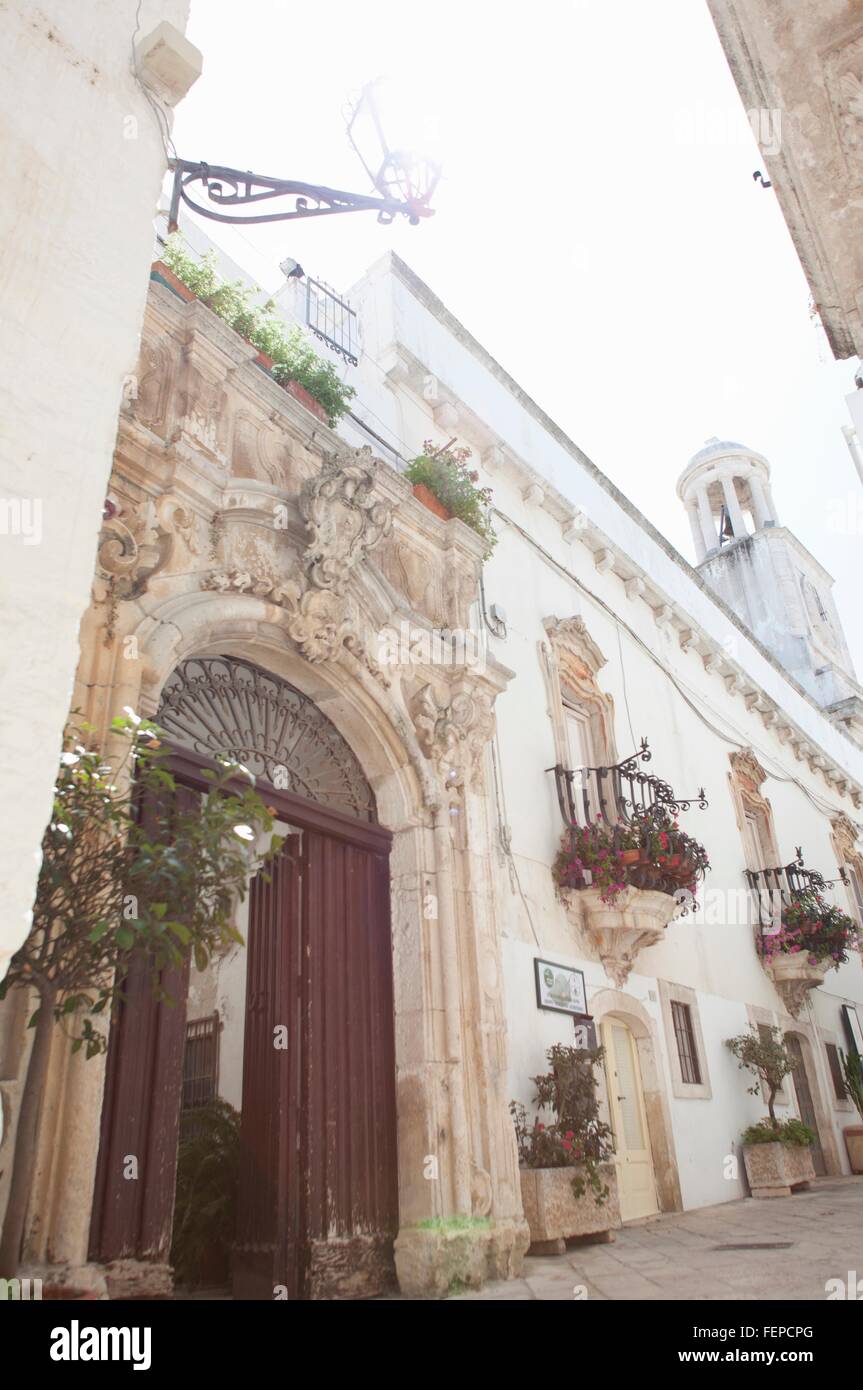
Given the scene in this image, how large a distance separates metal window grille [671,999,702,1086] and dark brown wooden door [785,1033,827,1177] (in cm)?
316

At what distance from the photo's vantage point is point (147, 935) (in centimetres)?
309

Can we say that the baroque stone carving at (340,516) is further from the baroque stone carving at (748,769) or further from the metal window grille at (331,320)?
the baroque stone carving at (748,769)

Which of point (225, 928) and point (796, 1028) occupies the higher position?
point (796, 1028)

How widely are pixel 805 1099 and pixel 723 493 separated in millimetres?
15633

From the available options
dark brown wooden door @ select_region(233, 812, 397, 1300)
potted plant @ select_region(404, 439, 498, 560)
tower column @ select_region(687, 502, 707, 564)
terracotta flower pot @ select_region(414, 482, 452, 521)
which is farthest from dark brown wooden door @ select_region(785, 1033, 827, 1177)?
tower column @ select_region(687, 502, 707, 564)

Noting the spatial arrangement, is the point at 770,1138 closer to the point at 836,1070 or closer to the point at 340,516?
the point at 836,1070

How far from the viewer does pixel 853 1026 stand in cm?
1470

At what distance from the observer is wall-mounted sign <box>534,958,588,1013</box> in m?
7.55

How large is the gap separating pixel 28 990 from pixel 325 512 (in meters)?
3.27

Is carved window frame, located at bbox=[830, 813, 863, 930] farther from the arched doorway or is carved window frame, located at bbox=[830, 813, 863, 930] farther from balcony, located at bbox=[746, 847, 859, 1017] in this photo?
the arched doorway

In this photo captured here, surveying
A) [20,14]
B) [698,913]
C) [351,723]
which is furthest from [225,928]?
[698,913]

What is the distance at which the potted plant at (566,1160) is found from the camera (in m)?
6.14

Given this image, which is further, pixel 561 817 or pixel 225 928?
pixel 561 817

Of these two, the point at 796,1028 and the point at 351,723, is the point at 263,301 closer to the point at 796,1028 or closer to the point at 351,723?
the point at 351,723
